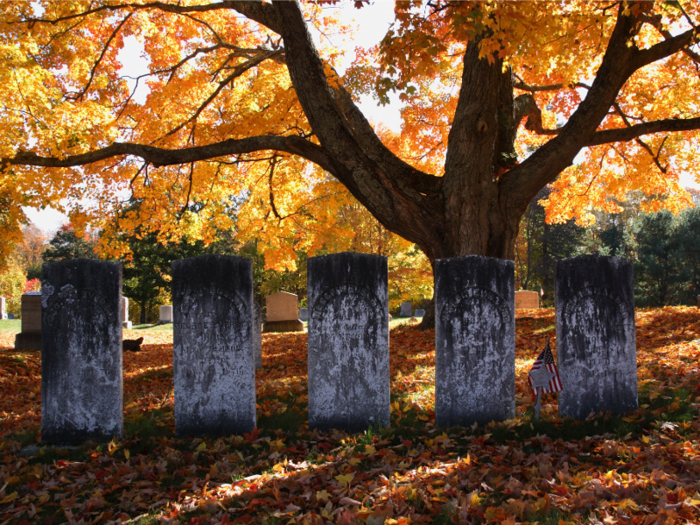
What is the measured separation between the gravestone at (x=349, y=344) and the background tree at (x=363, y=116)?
296cm

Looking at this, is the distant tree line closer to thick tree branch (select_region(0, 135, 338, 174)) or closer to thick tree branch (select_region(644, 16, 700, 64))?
thick tree branch (select_region(644, 16, 700, 64))

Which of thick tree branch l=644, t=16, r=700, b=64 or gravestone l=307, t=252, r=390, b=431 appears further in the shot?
thick tree branch l=644, t=16, r=700, b=64

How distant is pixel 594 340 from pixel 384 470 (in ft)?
8.68

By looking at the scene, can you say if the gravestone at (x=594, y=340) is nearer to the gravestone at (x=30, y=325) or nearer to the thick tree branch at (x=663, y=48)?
the thick tree branch at (x=663, y=48)

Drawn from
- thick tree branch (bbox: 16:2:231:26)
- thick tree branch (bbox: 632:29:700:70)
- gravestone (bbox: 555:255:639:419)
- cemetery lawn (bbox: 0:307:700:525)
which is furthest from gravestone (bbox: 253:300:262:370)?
thick tree branch (bbox: 632:29:700:70)

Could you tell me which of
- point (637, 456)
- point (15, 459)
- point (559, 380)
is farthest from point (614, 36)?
point (15, 459)

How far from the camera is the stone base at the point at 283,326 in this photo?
18.0 meters

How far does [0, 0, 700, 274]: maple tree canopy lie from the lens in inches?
295

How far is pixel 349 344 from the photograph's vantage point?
5.00 metres

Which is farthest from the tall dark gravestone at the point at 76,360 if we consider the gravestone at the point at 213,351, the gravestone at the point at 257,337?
the gravestone at the point at 257,337

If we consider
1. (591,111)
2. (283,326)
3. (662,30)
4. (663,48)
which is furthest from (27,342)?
(662,30)

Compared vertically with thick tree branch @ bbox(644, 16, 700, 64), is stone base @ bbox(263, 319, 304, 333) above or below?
below

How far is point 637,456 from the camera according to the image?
384 cm

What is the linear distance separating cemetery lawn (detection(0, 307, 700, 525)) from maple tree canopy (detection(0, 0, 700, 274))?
11.4ft
